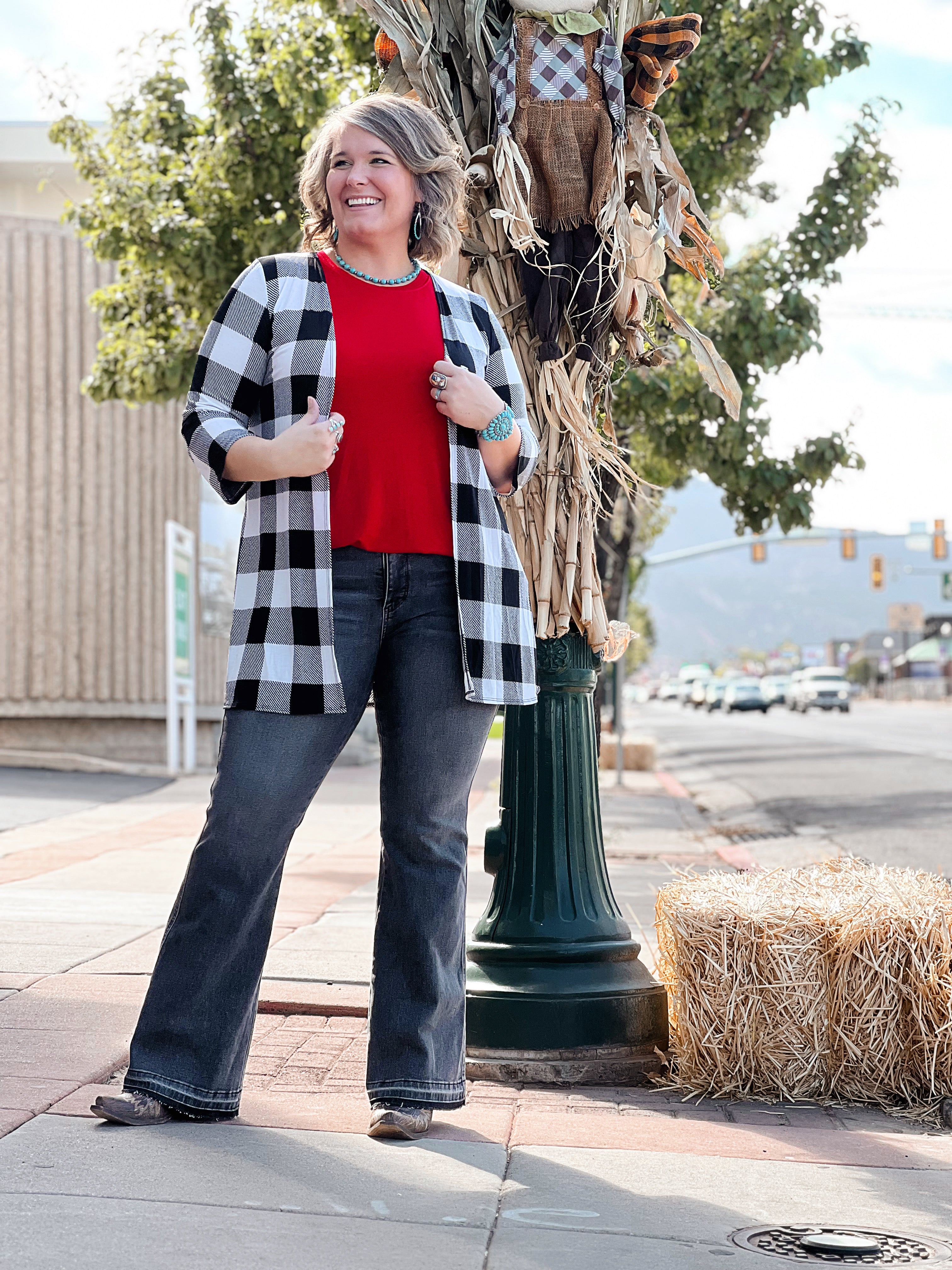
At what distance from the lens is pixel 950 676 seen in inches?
3935

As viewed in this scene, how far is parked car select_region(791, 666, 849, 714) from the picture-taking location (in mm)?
57031

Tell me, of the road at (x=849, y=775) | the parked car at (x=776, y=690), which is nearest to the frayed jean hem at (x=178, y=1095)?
the road at (x=849, y=775)

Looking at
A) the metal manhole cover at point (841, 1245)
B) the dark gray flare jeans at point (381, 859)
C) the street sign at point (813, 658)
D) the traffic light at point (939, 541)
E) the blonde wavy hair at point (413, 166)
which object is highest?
the street sign at point (813, 658)

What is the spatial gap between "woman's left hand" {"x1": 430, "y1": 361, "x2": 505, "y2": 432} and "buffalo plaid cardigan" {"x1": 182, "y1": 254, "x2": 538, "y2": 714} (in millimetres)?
71

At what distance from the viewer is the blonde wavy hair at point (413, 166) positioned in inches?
108

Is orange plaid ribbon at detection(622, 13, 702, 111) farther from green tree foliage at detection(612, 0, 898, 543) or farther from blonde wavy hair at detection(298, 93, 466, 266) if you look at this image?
green tree foliage at detection(612, 0, 898, 543)

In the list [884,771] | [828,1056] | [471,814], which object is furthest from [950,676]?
[828,1056]

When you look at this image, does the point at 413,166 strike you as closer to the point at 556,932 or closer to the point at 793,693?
the point at 556,932

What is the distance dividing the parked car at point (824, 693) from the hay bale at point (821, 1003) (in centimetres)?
5475

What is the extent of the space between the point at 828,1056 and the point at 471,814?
8282mm

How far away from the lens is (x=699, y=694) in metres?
81.4

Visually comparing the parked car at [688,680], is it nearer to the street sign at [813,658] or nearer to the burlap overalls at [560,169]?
the street sign at [813,658]

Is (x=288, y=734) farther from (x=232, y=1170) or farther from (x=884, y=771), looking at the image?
(x=884, y=771)

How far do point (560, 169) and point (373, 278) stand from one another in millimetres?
1019
